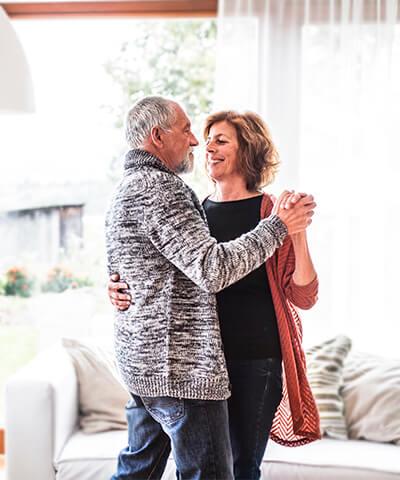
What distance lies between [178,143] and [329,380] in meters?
1.38

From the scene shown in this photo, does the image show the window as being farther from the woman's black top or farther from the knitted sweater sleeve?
the knitted sweater sleeve

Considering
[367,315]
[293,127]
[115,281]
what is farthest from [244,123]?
[367,315]

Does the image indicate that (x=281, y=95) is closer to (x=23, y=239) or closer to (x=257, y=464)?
(x=23, y=239)

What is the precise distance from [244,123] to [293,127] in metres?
1.29

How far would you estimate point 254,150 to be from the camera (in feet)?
7.06

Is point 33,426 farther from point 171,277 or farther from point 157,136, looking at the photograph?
point 157,136

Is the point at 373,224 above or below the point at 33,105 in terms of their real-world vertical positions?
below

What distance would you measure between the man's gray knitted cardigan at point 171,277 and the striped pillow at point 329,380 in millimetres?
1092

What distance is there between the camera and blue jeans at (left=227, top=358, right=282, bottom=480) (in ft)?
6.49

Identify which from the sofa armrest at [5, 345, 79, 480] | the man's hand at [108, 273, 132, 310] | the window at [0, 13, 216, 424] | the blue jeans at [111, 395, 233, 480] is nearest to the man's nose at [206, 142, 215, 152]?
the man's hand at [108, 273, 132, 310]

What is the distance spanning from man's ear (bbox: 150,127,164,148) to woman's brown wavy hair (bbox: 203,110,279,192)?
0.34 m

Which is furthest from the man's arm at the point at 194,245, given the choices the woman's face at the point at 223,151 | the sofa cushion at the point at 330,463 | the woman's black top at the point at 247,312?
the sofa cushion at the point at 330,463

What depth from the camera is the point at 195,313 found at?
181 centimetres

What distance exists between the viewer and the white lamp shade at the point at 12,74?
142cm
